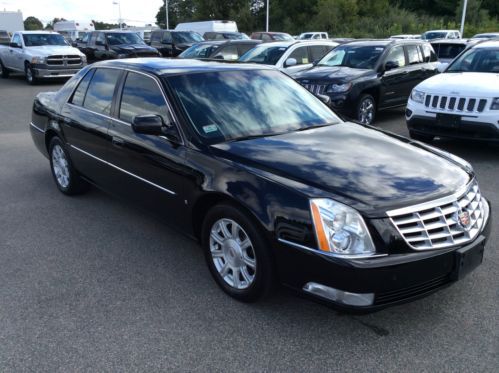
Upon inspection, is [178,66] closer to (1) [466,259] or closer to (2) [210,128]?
(2) [210,128]

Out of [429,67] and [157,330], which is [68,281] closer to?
[157,330]

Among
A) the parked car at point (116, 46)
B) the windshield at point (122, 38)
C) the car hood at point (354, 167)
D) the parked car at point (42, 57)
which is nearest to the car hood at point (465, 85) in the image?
the car hood at point (354, 167)

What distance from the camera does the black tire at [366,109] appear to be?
361 inches

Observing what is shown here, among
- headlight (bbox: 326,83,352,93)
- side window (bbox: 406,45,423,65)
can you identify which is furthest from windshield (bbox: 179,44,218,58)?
headlight (bbox: 326,83,352,93)

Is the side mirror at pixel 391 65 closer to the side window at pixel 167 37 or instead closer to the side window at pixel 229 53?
the side window at pixel 229 53

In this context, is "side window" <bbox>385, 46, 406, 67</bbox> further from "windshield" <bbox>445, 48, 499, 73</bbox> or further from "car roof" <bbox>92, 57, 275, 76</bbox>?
"car roof" <bbox>92, 57, 275, 76</bbox>

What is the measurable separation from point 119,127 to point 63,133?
4.58 feet

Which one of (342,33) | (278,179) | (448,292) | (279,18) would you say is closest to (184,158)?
(278,179)

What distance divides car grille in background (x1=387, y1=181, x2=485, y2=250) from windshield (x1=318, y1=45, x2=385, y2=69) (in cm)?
719

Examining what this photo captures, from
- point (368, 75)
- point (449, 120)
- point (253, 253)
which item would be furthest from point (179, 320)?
point (368, 75)

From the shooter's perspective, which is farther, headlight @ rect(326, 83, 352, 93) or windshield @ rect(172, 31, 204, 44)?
windshield @ rect(172, 31, 204, 44)

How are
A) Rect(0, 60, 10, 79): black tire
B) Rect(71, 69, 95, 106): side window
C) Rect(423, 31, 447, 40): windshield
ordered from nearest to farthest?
Rect(71, 69, 95, 106): side window
Rect(0, 60, 10, 79): black tire
Rect(423, 31, 447, 40): windshield

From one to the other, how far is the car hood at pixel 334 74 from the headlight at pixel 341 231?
670 cm

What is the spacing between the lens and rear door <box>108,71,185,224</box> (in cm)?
376
